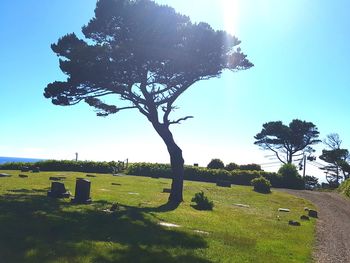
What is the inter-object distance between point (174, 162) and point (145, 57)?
20.2ft

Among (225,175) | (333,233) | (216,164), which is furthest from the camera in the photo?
(216,164)

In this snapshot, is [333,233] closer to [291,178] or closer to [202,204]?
[202,204]

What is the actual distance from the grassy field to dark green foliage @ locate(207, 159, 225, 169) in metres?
30.9

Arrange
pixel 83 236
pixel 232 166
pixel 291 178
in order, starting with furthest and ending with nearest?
pixel 232 166, pixel 291 178, pixel 83 236

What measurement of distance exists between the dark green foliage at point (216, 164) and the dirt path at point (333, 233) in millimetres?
21841

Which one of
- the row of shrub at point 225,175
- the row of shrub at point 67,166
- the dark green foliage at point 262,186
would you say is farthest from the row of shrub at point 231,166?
the dark green foliage at point 262,186

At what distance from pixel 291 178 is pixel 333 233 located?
94.5 ft

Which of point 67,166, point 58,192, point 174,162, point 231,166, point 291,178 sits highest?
point 231,166

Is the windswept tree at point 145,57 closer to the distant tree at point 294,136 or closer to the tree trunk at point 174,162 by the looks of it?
the tree trunk at point 174,162

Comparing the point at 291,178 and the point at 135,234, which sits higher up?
the point at 291,178

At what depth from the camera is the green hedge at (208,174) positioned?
45.5 m

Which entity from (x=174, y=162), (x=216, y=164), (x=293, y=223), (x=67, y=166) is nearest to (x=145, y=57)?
(x=174, y=162)

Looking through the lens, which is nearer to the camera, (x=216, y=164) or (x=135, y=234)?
(x=135, y=234)

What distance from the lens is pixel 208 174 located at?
46250mm
